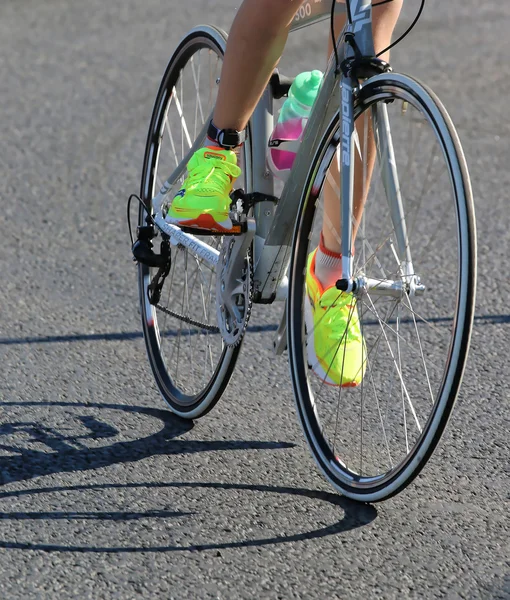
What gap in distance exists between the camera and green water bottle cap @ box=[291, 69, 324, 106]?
3.27 meters

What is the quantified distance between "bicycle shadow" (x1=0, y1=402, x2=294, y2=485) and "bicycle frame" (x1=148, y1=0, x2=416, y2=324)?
539 millimetres

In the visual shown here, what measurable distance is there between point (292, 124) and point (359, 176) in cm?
32

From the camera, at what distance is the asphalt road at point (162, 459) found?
9.32 ft

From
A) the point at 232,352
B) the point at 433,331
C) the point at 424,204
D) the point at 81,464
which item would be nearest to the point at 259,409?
the point at 232,352

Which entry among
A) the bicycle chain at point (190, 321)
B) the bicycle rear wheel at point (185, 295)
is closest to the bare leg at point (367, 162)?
the bicycle rear wheel at point (185, 295)

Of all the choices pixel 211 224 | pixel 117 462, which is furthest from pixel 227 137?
pixel 117 462

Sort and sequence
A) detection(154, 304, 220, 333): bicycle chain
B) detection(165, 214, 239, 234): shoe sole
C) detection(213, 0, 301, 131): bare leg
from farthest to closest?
detection(154, 304, 220, 333): bicycle chain < detection(165, 214, 239, 234): shoe sole < detection(213, 0, 301, 131): bare leg

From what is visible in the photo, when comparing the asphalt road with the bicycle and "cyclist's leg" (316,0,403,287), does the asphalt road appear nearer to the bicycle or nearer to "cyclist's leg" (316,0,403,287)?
the bicycle

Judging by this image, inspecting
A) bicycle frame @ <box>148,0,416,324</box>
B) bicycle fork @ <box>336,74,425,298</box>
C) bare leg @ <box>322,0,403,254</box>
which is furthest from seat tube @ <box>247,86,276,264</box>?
bicycle fork @ <box>336,74,425,298</box>

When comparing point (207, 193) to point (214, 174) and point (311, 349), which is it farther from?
point (311, 349)

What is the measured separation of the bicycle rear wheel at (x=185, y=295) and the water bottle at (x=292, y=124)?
0.26 meters

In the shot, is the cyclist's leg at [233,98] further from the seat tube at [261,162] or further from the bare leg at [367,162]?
the bare leg at [367,162]

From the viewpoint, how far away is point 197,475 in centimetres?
332

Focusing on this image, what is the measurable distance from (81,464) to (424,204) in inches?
112
